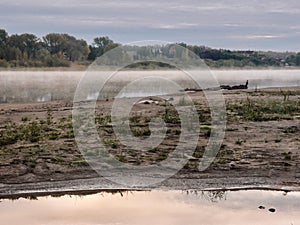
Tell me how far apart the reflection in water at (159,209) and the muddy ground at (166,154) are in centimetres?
61

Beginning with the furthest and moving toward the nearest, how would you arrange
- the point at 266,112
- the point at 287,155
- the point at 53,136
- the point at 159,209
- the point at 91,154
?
the point at 266,112 → the point at 53,136 → the point at 287,155 → the point at 91,154 → the point at 159,209

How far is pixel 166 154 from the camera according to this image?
1316 cm

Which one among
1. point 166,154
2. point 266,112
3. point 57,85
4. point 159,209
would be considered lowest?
point 159,209

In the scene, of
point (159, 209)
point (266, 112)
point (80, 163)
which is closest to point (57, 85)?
point (266, 112)

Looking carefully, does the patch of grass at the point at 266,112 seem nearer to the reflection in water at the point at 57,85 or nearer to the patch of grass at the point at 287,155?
the patch of grass at the point at 287,155

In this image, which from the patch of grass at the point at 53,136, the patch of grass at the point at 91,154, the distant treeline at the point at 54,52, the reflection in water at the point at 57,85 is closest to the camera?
the patch of grass at the point at 91,154

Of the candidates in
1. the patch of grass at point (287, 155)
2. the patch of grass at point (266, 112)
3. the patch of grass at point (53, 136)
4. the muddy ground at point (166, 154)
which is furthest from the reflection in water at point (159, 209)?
the patch of grass at point (266, 112)

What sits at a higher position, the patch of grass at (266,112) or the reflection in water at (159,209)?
the patch of grass at (266,112)

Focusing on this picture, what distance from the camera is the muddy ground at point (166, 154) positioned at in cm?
1112

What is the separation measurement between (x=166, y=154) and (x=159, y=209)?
3.70 metres

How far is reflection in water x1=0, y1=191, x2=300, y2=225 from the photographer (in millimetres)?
8875

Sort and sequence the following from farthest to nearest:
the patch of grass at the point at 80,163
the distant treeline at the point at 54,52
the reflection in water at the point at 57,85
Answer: the distant treeline at the point at 54,52, the reflection in water at the point at 57,85, the patch of grass at the point at 80,163

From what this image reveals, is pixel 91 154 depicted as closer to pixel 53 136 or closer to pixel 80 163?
pixel 80 163

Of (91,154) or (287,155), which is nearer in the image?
(91,154)
